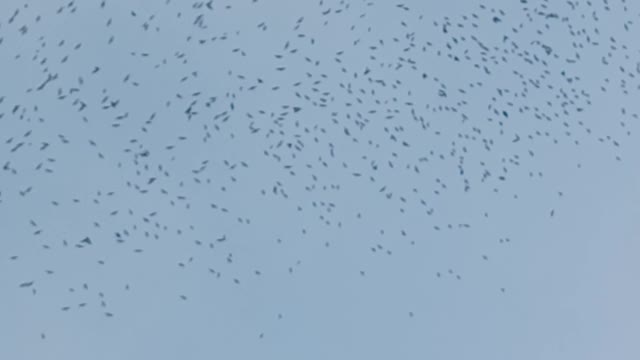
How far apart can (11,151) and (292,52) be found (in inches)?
217

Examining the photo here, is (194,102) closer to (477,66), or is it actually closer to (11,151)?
(11,151)

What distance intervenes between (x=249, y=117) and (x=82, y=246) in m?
3.92

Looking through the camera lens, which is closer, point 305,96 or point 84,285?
point 84,285

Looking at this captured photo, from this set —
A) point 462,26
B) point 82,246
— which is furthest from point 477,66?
point 82,246

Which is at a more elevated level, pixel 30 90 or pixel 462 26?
pixel 30 90

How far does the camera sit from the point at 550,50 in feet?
86.6

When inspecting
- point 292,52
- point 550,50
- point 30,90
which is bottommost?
point 550,50

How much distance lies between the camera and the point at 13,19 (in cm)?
2333

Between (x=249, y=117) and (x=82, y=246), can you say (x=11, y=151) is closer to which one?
(x=82, y=246)

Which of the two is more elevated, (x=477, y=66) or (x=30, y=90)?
(x=30, y=90)

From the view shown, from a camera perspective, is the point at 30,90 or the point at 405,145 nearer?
the point at 30,90

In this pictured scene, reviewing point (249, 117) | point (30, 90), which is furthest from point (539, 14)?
point (30, 90)

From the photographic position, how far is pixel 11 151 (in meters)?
23.6

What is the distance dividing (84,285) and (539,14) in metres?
10.2
